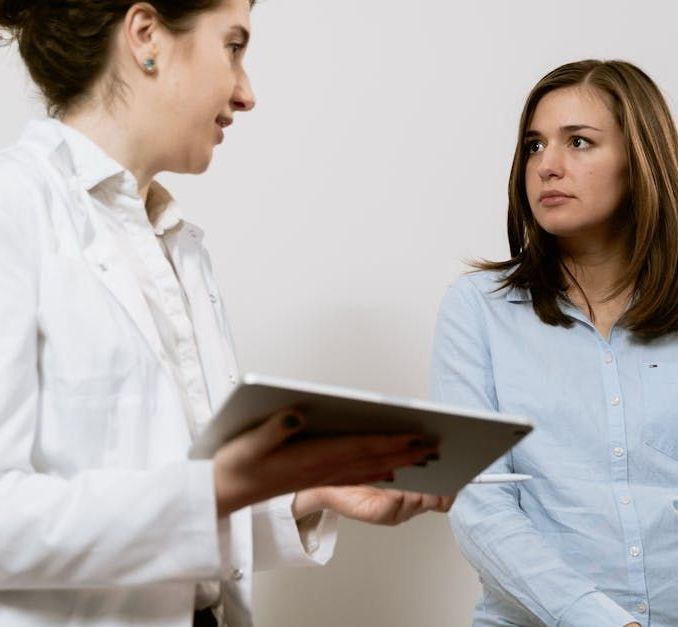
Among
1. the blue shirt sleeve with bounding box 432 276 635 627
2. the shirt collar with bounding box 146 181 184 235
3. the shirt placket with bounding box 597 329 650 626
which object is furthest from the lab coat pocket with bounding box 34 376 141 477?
the shirt placket with bounding box 597 329 650 626

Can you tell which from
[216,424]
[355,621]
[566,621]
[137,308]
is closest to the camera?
[216,424]

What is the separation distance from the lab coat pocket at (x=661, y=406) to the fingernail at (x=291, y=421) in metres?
1.07

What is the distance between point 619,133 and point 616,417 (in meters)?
0.53

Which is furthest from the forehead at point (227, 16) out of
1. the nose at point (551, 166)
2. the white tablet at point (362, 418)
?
the nose at point (551, 166)

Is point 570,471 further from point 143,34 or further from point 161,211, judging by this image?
point 143,34

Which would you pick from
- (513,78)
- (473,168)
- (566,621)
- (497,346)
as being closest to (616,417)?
(497,346)

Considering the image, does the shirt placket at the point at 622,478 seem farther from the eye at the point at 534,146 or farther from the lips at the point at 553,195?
the eye at the point at 534,146

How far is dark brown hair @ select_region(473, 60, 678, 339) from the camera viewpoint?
1948mm

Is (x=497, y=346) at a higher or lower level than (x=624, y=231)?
lower

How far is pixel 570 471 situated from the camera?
5.95ft

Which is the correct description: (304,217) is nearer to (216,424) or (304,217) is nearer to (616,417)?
(616,417)

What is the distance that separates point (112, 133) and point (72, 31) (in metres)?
0.13

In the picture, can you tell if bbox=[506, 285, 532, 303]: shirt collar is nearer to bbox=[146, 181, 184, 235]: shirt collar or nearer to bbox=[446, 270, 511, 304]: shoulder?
bbox=[446, 270, 511, 304]: shoulder

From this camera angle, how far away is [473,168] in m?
2.38
